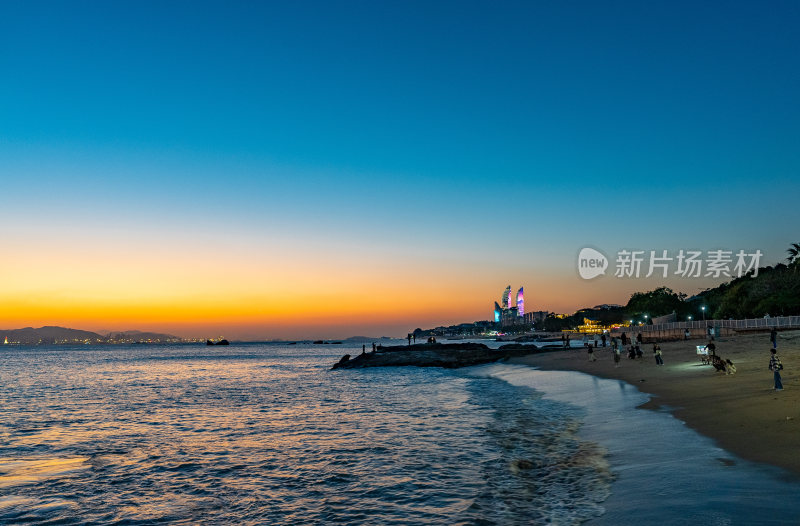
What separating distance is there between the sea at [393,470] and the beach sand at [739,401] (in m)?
0.77

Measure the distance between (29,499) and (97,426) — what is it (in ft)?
45.7

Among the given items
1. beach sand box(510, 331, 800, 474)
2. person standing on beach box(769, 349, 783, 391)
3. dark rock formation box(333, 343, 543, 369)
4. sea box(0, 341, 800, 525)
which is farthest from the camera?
dark rock formation box(333, 343, 543, 369)

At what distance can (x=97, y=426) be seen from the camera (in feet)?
82.9

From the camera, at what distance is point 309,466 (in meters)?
15.4

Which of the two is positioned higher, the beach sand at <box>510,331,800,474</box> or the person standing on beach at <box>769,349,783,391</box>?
the person standing on beach at <box>769,349,783,391</box>

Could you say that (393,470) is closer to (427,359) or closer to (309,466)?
(309,466)

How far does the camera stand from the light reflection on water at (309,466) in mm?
11094

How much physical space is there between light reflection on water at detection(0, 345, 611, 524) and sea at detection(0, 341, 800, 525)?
0.07 meters

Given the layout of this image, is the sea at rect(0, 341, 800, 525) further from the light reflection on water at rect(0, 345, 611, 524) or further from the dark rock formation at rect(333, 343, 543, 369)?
the dark rock formation at rect(333, 343, 543, 369)

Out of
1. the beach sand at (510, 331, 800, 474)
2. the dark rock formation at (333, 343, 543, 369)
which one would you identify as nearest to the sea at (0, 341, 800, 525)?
the beach sand at (510, 331, 800, 474)

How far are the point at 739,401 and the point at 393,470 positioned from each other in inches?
514

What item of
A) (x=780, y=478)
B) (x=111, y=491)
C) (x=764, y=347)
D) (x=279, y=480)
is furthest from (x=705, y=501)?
(x=764, y=347)

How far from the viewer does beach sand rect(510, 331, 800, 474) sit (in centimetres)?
1252

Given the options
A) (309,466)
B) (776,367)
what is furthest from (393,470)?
(776,367)
